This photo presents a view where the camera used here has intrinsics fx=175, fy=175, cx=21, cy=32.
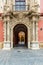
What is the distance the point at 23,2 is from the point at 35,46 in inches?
197

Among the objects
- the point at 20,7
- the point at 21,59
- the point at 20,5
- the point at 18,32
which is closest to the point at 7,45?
the point at 20,7

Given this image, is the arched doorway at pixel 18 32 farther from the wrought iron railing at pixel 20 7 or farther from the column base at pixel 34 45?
the column base at pixel 34 45

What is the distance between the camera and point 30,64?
8617 mm

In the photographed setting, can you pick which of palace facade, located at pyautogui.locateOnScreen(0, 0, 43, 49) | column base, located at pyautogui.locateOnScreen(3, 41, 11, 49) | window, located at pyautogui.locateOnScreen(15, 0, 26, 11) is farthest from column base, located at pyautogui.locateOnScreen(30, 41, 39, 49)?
window, located at pyautogui.locateOnScreen(15, 0, 26, 11)

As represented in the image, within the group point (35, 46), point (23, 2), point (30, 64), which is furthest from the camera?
point (23, 2)

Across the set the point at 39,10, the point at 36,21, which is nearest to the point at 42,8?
the point at 39,10

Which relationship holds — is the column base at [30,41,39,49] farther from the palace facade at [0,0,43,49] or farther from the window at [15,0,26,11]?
the window at [15,0,26,11]

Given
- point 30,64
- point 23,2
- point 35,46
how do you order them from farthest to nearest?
point 23,2 < point 35,46 < point 30,64

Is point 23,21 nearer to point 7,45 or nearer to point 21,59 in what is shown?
point 7,45

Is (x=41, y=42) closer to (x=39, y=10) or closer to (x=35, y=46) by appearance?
(x=35, y=46)

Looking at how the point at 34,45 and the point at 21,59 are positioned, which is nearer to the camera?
the point at 21,59

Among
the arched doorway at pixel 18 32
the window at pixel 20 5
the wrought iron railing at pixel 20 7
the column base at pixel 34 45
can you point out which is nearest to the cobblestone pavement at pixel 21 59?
the column base at pixel 34 45

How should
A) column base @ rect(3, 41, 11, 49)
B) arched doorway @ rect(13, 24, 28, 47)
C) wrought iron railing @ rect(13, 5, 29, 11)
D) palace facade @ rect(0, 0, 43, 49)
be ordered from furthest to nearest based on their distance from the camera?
arched doorway @ rect(13, 24, 28, 47)
wrought iron railing @ rect(13, 5, 29, 11)
palace facade @ rect(0, 0, 43, 49)
column base @ rect(3, 41, 11, 49)

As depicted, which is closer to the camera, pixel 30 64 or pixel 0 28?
pixel 30 64
